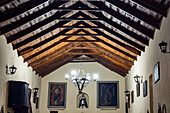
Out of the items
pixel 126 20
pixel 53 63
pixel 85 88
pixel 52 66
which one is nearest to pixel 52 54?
pixel 53 63

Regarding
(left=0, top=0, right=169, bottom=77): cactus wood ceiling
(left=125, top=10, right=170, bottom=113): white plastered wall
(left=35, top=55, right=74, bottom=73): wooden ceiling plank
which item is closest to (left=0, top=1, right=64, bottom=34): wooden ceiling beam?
(left=0, top=0, right=169, bottom=77): cactus wood ceiling

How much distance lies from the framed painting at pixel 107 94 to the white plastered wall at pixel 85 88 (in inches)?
7.1

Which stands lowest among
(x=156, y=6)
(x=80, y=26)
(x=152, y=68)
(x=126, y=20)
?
(x=152, y=68)

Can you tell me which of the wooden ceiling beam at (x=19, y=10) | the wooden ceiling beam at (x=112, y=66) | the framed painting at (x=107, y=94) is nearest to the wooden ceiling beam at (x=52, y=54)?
the wooden ceiling beam at (x=112, y=66)

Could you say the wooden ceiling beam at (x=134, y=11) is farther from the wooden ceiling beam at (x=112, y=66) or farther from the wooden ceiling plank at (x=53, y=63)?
the wooden ceiling plank at (x=53, y=63)

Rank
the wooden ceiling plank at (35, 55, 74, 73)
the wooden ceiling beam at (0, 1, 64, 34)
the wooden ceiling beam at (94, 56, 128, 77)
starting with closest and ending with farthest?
1. the wooden ceiling beam at (0, 1, 64, 34)
2. the wooden ceiling plank at (35, 55, 74, 73)
3. the wooden ceiling beam at (94, 56, 128, 77)

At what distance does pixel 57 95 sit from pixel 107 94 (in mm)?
2749

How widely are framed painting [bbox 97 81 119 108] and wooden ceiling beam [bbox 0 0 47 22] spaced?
28.1ft

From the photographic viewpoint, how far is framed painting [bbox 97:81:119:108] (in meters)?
15.0

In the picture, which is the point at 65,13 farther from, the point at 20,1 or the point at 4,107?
the point at 4,107

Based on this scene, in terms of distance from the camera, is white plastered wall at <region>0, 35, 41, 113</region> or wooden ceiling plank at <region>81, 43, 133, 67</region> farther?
wooden ceiling plank at <region>81, 43, 133, 67</region>

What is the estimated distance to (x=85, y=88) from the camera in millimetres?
15305

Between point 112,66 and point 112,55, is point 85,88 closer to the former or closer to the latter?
point 112,66

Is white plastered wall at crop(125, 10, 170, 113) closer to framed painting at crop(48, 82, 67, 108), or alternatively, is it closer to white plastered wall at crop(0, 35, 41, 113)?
white plastered wall at crop(0, 35, 41, 113)
